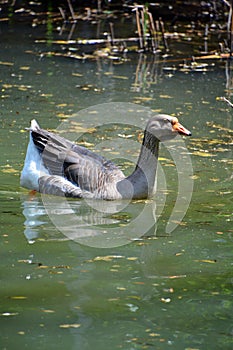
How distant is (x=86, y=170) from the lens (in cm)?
978

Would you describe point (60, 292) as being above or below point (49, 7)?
below

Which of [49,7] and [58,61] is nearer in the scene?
[58,61]

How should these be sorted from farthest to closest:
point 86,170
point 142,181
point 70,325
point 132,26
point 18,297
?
point 132,26 → point 86,170 → point 142,181 → point 18,297 → point 70,325

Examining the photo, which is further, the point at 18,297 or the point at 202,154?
the point at 202,154

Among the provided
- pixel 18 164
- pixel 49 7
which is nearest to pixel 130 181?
pixel 18 164

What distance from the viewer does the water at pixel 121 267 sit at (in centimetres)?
590

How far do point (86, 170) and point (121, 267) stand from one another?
2811 millimetres

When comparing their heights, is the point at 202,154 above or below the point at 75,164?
below

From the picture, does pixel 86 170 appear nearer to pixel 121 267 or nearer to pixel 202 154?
pixel 202 154

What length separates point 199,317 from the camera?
6.22 metres

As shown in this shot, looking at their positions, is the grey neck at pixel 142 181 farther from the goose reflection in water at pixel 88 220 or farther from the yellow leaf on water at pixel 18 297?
the yellow leaf on water at pixel 18 297

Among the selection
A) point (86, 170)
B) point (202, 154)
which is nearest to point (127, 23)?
point (202, 154)

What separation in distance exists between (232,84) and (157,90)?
1.52 metres

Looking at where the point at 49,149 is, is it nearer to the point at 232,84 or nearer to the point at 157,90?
the point at 157,90
